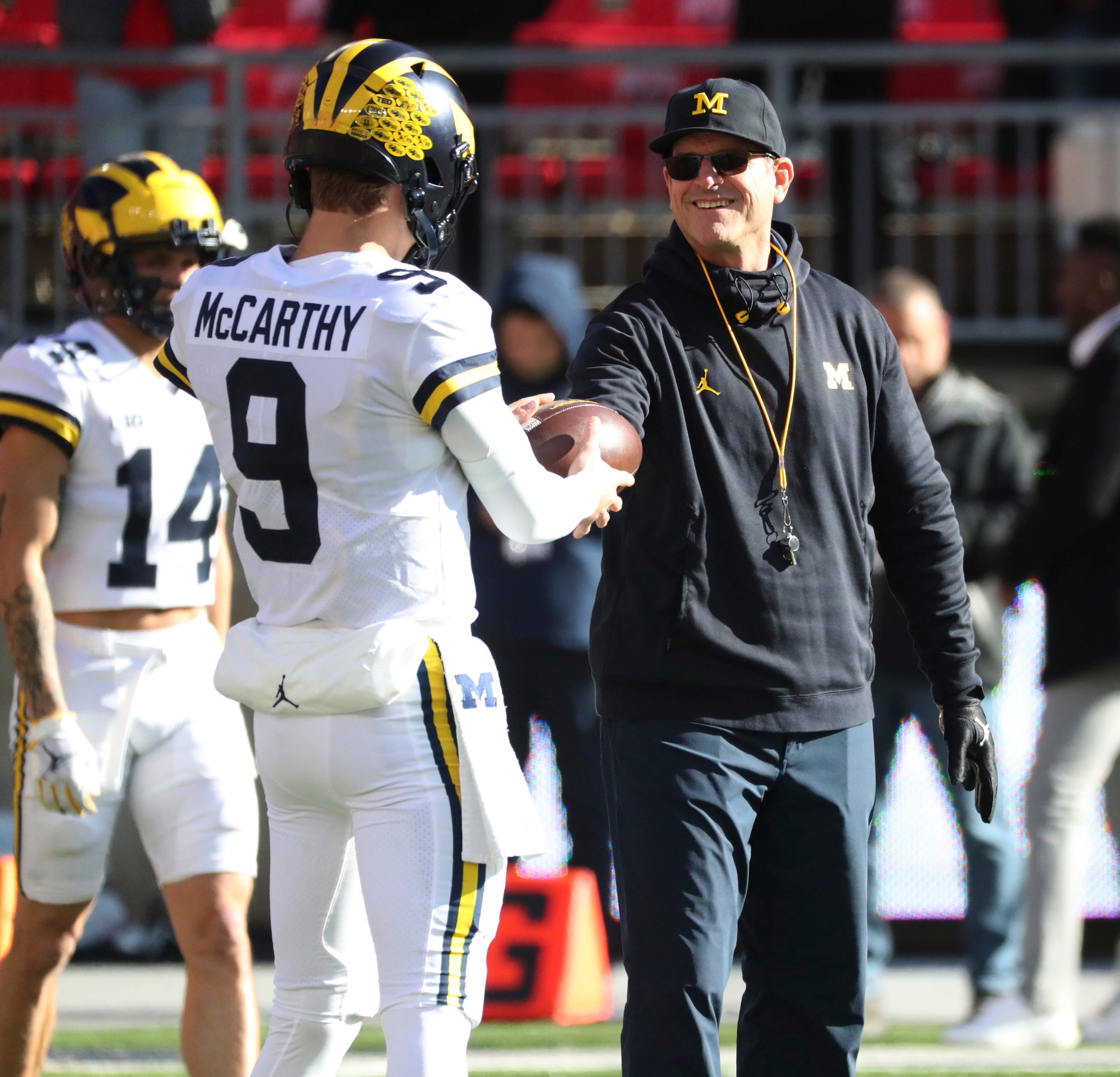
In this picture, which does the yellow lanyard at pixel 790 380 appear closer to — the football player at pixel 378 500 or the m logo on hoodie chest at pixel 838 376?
the m logo on hoodie chest at pixel 838 376

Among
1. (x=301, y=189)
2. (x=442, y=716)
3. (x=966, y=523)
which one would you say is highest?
(x=301, y=189)

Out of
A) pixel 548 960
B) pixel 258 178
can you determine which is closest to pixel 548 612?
pixel 548 960

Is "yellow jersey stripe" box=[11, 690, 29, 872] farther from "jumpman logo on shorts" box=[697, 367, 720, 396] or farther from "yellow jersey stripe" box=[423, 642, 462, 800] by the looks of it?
"jumpman logo on shorts" box=[697, 367, 720, 396]

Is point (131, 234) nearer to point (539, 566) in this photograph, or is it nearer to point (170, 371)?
point (170, 371)

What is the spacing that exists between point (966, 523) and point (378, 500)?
3.40 meters

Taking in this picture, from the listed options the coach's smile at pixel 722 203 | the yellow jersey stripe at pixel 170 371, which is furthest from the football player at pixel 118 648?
the coach's smile at pixel 722 203

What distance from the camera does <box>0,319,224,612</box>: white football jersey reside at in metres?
4.04

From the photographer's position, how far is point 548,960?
5.90m

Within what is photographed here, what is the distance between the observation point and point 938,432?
236 inches

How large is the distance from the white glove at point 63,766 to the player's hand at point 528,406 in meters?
1.25

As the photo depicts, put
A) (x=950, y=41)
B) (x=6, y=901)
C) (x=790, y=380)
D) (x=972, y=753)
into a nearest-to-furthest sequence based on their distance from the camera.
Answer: (x=790, y=380) → (x=972, y=753) → (x=6, y=901) → (x=950, y=41)

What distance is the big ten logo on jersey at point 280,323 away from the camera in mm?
2908

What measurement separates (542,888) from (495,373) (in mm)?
3345

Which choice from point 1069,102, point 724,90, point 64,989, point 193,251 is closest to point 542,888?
point 64,989
